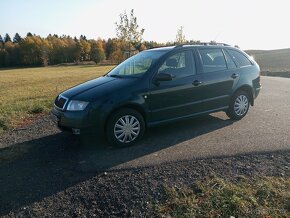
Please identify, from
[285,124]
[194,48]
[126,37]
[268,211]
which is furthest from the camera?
[126,37]

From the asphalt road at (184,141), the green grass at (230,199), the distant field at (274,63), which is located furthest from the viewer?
the distant field at (274,63)

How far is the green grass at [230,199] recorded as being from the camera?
3.17 m

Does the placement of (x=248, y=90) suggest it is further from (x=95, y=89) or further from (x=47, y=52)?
(x=47, y=52)

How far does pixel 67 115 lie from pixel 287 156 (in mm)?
3559

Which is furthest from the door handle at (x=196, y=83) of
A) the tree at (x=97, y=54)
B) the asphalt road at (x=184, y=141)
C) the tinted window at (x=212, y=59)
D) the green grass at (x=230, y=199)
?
the tree at (x=97, y=54)

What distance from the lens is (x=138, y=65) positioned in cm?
590

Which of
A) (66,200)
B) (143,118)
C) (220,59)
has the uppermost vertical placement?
(220,59)

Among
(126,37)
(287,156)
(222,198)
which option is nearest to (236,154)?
(287,156)

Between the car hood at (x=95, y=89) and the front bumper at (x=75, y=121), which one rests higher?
the car hood at (x=95, y=89)

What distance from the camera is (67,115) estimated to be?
5102mm

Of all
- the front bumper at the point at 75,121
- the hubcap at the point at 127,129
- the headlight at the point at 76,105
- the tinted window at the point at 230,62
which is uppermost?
the tinted window at the point at 230,62

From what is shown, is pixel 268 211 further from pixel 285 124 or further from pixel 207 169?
pixel 285 124

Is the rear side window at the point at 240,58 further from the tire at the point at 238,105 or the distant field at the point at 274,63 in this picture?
the distant field at the point at 274,63

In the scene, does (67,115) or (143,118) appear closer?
(67,115)
